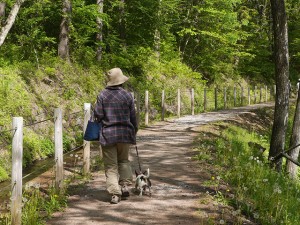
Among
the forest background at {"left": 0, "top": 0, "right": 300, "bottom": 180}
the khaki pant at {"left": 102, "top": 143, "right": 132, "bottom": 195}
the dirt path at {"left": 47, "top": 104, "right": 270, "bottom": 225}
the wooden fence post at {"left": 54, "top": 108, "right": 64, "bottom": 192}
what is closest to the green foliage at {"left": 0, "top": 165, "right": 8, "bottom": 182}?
the forest background at {"left": 0, "top": 0, "right": 300, "bottom": 180}

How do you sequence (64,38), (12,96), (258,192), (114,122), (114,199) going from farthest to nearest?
(64,38) < (12,96) < (258,192) < (114,199) < (114,122)

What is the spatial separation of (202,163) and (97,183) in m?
2.81

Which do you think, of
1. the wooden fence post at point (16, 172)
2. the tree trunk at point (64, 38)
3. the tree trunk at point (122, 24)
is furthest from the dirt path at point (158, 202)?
the tree trunk at point (122, 24)

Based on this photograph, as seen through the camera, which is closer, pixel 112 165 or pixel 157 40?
pixel 112 165

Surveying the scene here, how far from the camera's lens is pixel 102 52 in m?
21.2

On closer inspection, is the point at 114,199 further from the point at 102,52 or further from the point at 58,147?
the point at 102,52

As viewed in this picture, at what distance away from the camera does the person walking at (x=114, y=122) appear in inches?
248

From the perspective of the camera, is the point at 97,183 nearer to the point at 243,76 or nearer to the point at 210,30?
the point at 210,30

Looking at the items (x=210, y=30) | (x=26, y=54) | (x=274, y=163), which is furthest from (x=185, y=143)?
(x=210, y=30)

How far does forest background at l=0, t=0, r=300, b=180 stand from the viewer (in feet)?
41.6

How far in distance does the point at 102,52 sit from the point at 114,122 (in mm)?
15386

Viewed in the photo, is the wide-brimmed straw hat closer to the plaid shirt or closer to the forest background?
the plaid shirt

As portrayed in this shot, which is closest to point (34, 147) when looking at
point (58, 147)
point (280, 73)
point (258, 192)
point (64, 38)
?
point (58, 147)

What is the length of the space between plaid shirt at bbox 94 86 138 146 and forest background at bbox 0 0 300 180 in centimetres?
384
